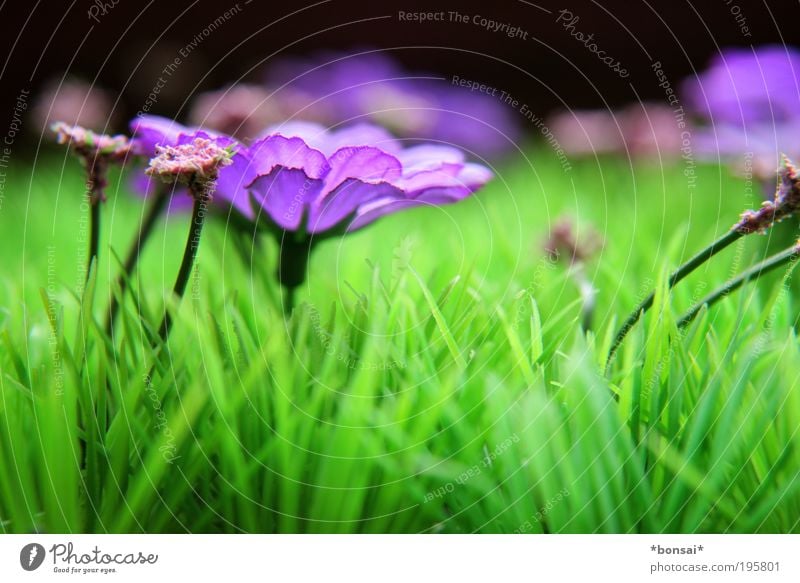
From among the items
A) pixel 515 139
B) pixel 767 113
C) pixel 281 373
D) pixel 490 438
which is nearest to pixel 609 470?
pixel 490 438

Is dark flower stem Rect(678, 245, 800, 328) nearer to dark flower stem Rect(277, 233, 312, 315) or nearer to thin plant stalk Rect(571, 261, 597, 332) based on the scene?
thin plant stalk Rect(571, 261, 597, 332)

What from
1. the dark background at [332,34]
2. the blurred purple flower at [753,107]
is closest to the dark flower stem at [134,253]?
the dark background at [332,34]

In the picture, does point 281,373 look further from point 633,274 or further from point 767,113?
point 767,113

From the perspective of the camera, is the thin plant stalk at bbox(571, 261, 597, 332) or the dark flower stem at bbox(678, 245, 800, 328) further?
the thin plant stalk at bbox(571, 261, 597, 332)

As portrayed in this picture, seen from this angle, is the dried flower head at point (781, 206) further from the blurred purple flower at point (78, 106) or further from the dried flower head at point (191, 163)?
the blurred purple flower at point (78, 106)

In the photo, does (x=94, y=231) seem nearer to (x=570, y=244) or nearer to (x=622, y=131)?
(x=570, y=244)

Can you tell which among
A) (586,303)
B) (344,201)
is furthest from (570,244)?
Answer: (344,201)

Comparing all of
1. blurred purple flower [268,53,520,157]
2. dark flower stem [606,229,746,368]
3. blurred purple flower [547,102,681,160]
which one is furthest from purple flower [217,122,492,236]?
blurred purple flower [547,102,681,160]
